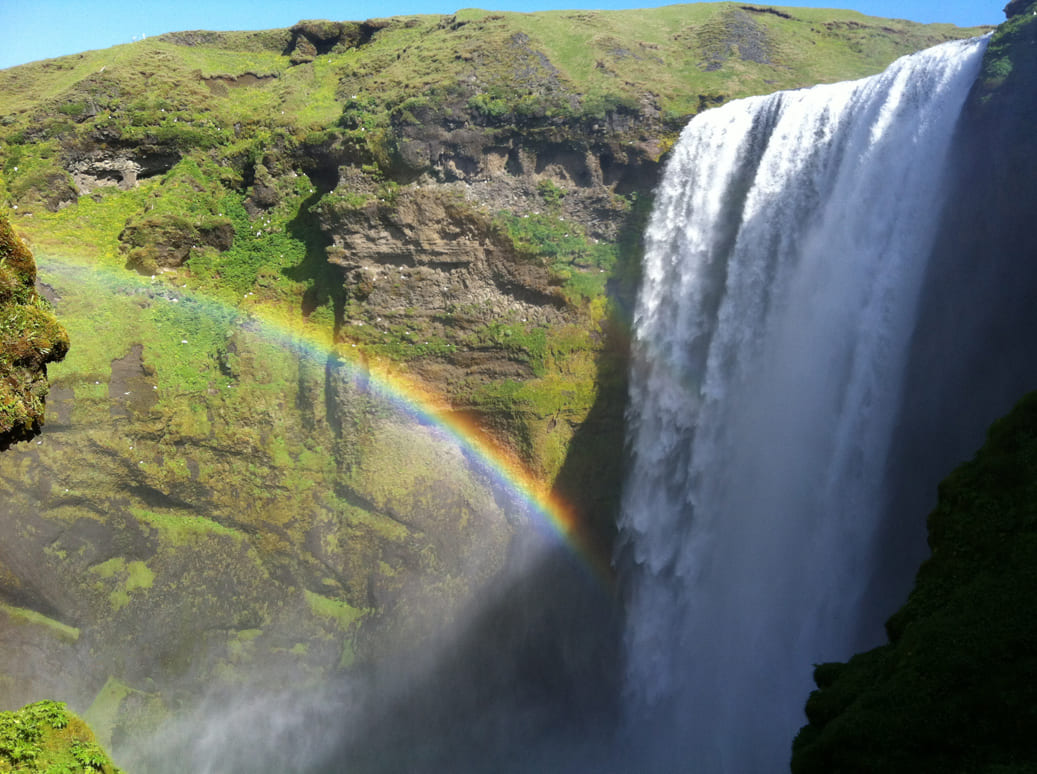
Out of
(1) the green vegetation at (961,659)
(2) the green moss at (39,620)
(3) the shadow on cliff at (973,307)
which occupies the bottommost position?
(2) the green moss at (39,620)

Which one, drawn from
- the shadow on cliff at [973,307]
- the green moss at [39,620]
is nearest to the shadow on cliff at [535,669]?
the green moss at [39,620]

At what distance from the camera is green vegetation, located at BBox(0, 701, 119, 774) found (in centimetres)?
593

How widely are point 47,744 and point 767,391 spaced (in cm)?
1468

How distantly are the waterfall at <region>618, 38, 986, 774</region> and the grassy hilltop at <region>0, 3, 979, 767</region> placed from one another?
1715 mm

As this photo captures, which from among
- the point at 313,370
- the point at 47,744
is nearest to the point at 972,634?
the point at 47,744

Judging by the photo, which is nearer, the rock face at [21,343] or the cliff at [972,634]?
the cliff at [972,634]

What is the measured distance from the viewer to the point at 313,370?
65.6 feet

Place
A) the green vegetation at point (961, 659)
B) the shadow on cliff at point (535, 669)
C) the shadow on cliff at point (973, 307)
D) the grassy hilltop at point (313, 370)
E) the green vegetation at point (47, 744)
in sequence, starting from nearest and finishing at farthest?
the green vegetation at point (961, 659) → the green vegetation at point (47, 744) → the shadow on cliff at point (973, 307) → the shadow on cliff at point (535, 669) → the grassy hilltop at point (313, 370)

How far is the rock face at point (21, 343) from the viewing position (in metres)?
6.41

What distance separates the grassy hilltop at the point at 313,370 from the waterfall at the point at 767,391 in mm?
1715

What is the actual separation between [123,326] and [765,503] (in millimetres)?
18500

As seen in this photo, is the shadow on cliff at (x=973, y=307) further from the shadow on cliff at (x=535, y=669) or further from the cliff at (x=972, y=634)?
the shadow on cliff at (x=535, y=669)

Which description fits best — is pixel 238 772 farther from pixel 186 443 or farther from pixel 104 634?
pixel 186 443

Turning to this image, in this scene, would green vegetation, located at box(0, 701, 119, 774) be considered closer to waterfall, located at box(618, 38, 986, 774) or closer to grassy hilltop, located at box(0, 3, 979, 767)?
waterfall, located at box(618, 38, 986, 774)
